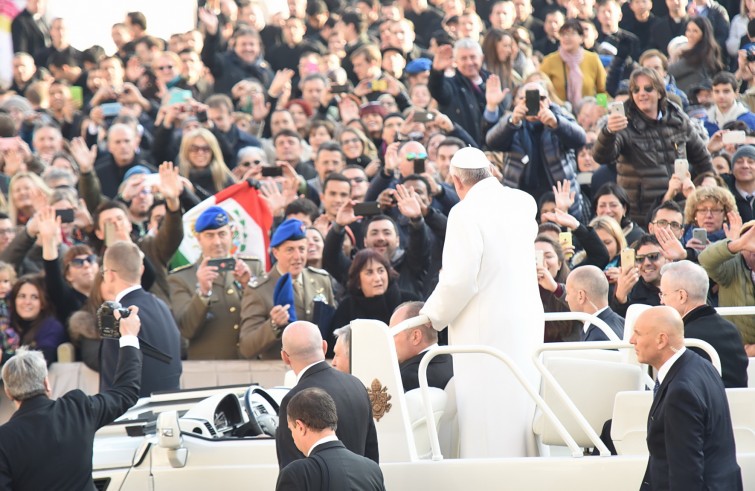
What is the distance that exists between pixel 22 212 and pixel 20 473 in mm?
7642

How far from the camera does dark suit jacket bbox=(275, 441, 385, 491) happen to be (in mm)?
7070

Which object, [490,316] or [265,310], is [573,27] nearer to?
[265,310]

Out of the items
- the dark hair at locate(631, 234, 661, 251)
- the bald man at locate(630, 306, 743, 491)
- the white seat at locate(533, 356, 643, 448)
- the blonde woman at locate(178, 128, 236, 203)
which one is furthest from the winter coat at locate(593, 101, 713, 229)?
the bald man at locate(630, 306, 743, 491)

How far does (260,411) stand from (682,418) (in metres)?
3.06

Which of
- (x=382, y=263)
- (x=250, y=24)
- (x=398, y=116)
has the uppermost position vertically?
(x=250, y=24)

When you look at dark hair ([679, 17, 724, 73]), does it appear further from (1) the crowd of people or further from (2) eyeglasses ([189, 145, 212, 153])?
(2) eyeglasses ([189, 145, 212, 153])

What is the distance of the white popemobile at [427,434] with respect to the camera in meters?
8.06

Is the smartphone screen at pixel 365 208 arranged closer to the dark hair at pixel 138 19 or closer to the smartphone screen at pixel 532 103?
the smartphone screen at pixel 532 103

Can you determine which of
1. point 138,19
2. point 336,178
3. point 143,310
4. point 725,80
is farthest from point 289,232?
point 138,19

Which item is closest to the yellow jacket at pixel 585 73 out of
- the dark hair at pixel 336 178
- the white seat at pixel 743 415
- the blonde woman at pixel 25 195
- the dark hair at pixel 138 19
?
the dark hair at pixel 336 178

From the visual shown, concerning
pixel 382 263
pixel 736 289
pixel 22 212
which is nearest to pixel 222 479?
pixel 382 263

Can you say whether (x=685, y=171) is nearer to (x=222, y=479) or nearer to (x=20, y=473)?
(x=222, y=479)

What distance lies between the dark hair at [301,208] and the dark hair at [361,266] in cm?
188

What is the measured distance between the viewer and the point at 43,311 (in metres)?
13.1
